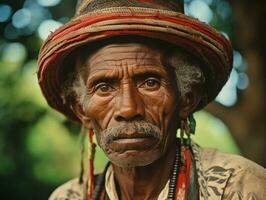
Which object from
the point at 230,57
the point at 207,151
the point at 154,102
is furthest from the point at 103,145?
the point at 230,57

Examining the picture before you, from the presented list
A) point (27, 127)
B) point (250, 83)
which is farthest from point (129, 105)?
point (27, 127)

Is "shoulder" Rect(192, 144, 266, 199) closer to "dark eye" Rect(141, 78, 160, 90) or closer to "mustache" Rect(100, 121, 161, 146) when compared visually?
"mustache" Rect(100, 121, 161, 146)

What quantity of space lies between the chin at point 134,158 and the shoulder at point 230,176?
0.36 m

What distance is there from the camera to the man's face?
3.81m

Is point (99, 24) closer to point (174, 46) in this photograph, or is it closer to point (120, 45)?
point (120, 45)

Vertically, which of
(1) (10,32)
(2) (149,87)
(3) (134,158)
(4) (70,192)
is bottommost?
(4) (70,192)

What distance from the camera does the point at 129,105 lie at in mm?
3779

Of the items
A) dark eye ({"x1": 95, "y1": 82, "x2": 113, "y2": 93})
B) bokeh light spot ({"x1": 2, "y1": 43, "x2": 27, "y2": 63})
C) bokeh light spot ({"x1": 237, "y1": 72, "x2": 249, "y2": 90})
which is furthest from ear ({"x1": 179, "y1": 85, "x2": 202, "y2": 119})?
bokeh light spot ({"x1": 2, "y1": 43, "x2": 27, "y2": 63})

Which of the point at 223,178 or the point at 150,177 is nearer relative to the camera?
the point at 223,178

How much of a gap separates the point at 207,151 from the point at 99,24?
3.71ft

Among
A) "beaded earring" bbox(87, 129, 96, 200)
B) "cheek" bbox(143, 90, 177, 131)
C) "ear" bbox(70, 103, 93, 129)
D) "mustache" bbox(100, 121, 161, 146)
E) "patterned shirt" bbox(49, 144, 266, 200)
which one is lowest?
"beaded earring" bbox(87, 129, 96, 200)

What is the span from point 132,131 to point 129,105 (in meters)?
0.16

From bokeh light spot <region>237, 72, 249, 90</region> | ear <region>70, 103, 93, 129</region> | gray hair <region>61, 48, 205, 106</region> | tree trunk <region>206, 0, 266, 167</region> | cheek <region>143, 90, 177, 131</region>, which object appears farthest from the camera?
bokeh light spot <region>237, 72, 249, 90</region>

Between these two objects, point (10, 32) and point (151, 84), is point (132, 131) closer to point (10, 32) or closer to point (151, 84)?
point (151, 84)
